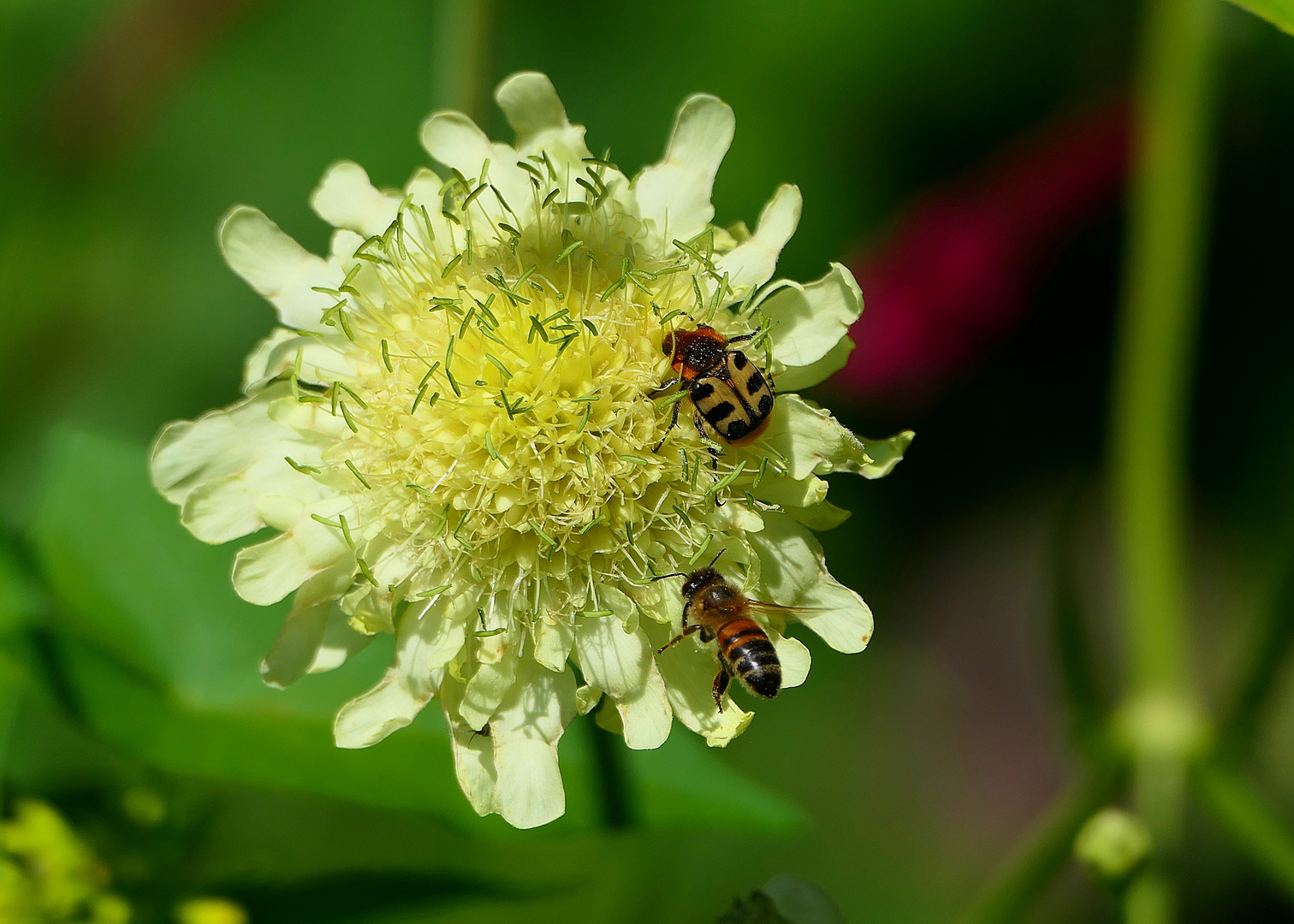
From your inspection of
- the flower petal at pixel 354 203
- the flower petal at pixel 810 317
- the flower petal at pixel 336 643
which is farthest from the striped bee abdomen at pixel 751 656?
the flower petal at pixel 354 203

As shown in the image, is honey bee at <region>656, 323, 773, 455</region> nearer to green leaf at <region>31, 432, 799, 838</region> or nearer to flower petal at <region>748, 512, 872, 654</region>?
flower petal at <region>748, 512, 872, 654</region>

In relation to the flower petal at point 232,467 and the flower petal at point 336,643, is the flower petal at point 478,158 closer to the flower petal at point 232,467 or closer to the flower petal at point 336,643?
the flower petal at point 232,467

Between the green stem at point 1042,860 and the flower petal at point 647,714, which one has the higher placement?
the green stem at point 1042,860

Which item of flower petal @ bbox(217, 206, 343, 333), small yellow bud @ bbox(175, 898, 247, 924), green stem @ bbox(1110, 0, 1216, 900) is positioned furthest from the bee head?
green stem @ bbox(1110, 0, 1216, 900)

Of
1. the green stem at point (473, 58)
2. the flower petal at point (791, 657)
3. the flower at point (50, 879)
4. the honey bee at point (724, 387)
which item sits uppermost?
the green stem at point (473, 58)

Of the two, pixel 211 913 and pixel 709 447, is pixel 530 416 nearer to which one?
pixel 709 447

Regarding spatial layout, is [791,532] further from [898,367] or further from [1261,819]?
[898,367]

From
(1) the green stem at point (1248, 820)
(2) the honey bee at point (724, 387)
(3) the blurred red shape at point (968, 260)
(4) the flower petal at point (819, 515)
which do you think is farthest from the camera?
(3) the blurred red shape at point (968, 260)

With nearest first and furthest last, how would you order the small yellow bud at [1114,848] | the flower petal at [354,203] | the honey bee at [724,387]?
the honey bee at [724,387]
the flower petal at [354,203]
the small yellow bud at [1114,848]

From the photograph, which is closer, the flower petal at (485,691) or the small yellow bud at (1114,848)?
the flower petal at (485,691)
